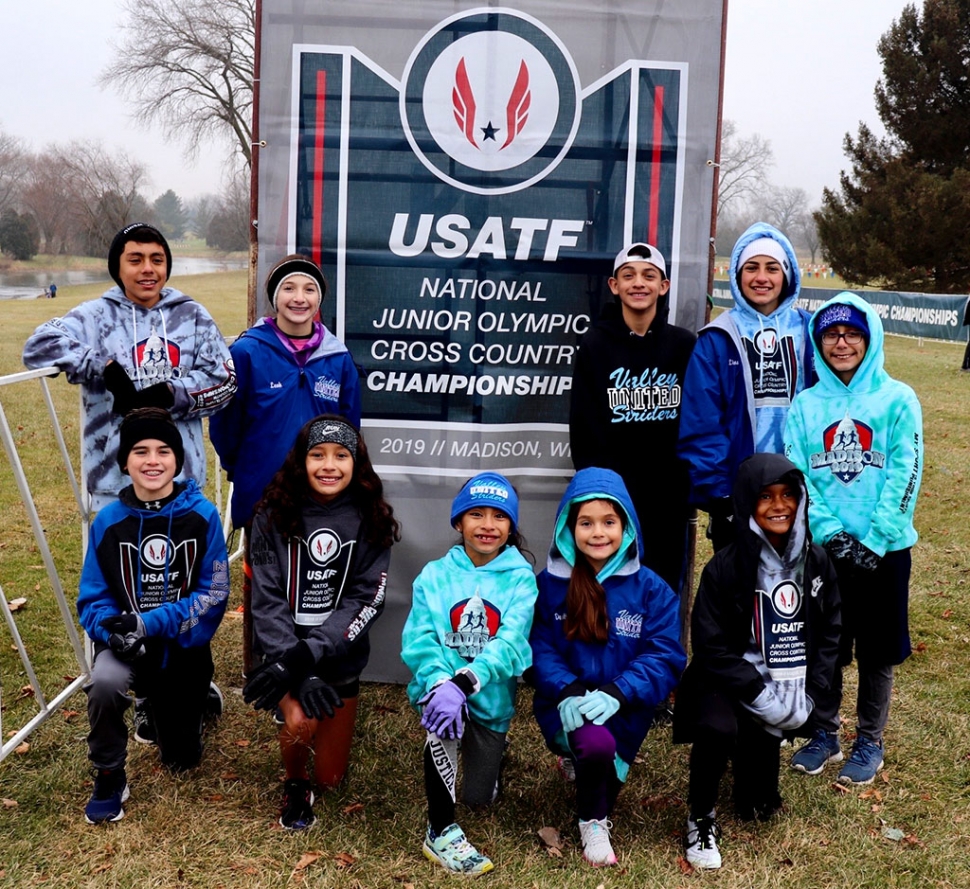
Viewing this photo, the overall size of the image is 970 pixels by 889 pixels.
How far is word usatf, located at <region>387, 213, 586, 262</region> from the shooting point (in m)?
4.08

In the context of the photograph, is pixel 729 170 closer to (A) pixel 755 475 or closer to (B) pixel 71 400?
(B) pixel 71 400

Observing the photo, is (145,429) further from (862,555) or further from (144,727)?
(862,555)

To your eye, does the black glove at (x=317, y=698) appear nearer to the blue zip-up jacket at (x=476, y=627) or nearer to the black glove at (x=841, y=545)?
the blue zip-up jacket at (x=476, y=627)

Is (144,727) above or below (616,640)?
below

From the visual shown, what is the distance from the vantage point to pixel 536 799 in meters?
3.45

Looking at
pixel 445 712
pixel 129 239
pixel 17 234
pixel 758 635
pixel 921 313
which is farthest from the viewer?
pixel 17 234

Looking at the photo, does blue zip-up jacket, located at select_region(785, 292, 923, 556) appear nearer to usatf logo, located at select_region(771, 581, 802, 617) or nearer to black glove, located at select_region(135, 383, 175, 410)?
usatf logo, located at select_region(771, 581, 802, 617)

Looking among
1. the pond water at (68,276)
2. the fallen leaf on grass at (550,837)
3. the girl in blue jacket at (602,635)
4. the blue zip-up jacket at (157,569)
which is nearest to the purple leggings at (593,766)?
the girl in blue jacket at (602,635)

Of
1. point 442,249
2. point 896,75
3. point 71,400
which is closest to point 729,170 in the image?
point 896,75

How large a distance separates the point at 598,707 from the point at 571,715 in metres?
0.09

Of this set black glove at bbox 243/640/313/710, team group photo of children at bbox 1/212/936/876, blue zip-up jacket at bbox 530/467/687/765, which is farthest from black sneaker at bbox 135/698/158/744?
blue zip-up jacket at bbox 530/467/687/765

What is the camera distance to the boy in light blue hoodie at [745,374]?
3.55 meters

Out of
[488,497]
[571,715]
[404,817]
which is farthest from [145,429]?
[571,715]

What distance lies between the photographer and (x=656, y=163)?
13.3ft
